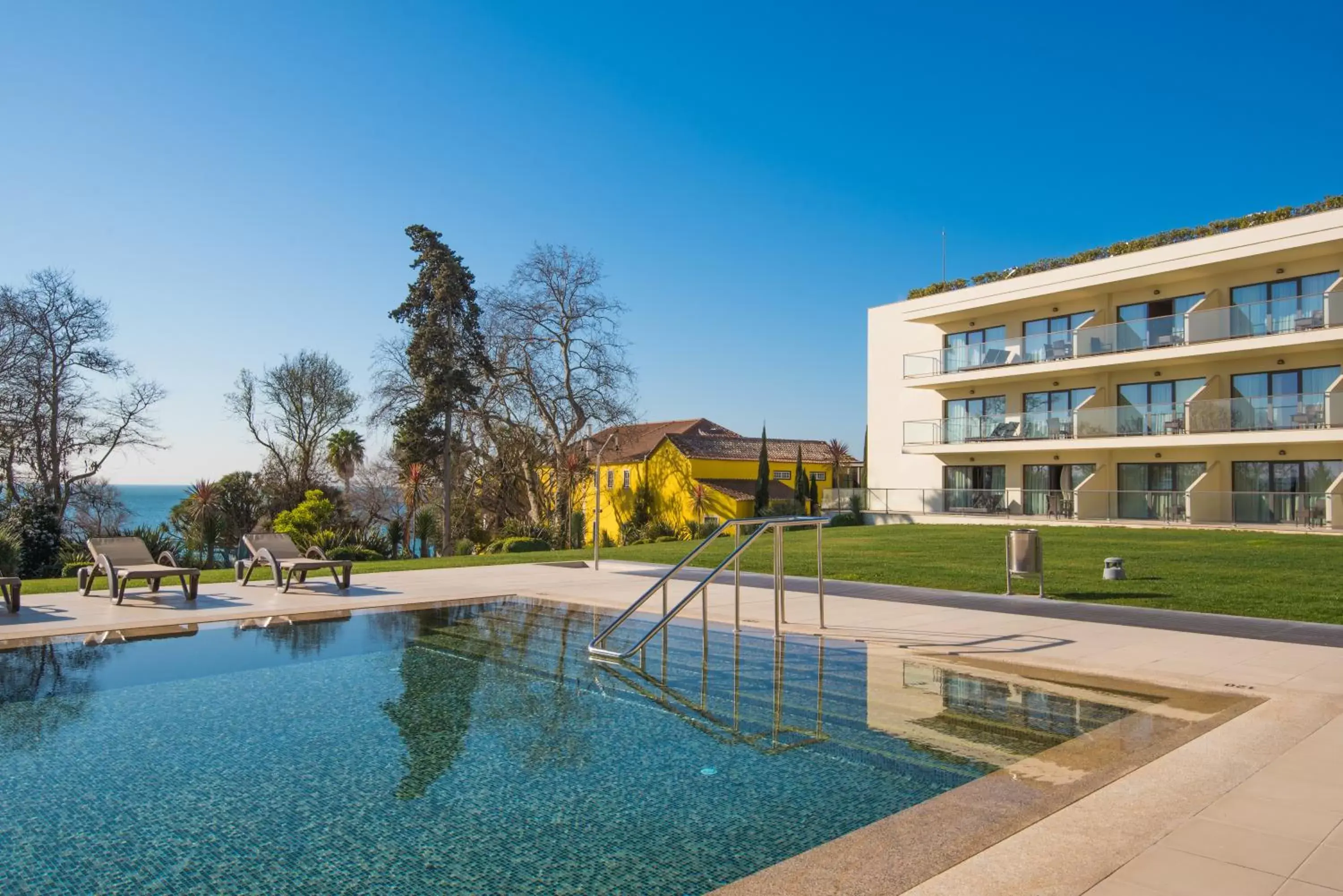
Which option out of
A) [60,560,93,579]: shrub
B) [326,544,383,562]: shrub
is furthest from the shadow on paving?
[60,560,93,579]: shrub

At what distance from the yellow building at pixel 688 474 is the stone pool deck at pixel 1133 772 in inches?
1160

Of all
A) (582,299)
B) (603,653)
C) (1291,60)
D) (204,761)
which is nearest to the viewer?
(204,761)

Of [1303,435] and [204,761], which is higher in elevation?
[1303,435]

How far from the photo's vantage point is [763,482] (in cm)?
4459

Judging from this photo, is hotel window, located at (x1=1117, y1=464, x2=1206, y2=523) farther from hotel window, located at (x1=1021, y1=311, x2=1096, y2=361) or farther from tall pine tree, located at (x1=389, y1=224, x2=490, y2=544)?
tall pine tree, located at (x1=389, y1=224, x2=490, y2=544)

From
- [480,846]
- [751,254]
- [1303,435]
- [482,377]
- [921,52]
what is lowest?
[480,846]

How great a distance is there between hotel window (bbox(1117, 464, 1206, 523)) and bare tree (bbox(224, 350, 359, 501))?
3577 centimetres

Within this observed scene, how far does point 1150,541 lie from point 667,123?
1577 centimetres

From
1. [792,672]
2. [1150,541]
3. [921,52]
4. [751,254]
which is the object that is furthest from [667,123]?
[792,672]

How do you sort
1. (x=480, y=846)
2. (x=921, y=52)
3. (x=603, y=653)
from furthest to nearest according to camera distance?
(x=921, y=52), (x=603, y=653), (x=480, y=846)

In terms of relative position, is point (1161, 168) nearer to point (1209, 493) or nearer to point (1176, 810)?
point (1209, 493)

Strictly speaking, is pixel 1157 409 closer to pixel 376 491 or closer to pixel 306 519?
pixel 306 519

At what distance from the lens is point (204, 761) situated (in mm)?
5621

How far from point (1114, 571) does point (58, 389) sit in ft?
122
